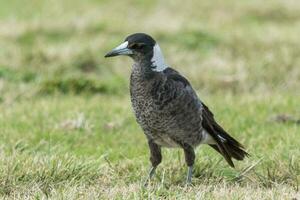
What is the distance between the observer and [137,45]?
5.95 m

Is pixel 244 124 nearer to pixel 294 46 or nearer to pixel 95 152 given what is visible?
pixel 95 152

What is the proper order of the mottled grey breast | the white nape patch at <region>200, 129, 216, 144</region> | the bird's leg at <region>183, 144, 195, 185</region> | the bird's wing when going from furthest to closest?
the white nape patch at <region>200, 129, 216, 144</region> → the bird's leg at <region>183, 144, 195, 185</region> → the bird's wing → the mottled grey breast

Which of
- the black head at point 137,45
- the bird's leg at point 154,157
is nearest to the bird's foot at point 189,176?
the bird's leg at point 154,157

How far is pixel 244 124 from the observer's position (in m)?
8.05

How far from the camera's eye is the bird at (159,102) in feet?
19.1

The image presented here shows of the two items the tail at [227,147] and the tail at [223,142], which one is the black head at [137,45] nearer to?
the tail at [223,142]

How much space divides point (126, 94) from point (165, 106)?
423 centimetres

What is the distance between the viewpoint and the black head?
19.4 feet

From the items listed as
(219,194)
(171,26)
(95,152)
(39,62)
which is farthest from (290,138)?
(171,26)

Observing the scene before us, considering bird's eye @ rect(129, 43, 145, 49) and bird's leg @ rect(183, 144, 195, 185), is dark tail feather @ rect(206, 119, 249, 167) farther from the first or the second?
bird's eye @ rect(129, 43, 145, 49)

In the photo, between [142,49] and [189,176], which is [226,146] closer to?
[189,176]

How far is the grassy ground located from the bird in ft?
0.78

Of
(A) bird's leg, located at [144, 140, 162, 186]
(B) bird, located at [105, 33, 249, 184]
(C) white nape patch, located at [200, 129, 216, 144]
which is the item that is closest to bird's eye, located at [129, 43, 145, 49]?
(B) bird, located at [105, 33, 249, 184]

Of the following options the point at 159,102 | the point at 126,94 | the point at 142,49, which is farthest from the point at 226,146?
the point at 126,94
